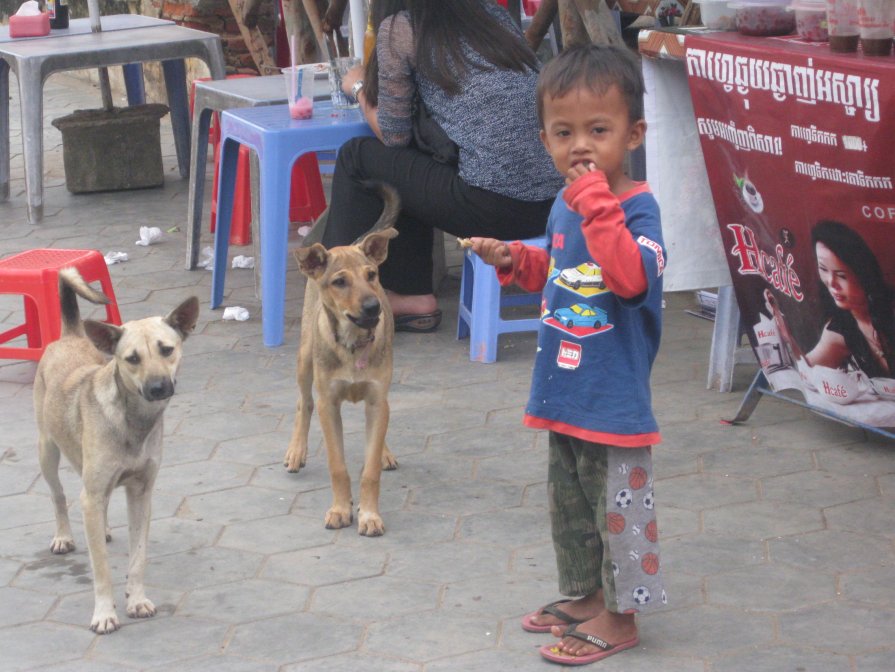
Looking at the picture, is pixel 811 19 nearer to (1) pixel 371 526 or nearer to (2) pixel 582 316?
(2) pixel 582 316

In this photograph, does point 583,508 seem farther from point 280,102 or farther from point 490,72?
point 280,102

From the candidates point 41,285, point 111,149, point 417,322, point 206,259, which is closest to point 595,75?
point 417,322

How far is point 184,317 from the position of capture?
3.57m

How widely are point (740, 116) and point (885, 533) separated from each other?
4.73 feet

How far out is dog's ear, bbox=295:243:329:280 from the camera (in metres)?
4.07

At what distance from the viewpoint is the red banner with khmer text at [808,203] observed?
3.84 metres

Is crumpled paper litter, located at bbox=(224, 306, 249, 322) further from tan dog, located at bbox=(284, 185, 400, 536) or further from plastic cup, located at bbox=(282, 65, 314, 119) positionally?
tan dog, located at bbox=(284, 185, 400, 536)

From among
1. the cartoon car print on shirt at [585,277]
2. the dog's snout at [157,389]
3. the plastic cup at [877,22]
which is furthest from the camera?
the plastic cup at [877,22]

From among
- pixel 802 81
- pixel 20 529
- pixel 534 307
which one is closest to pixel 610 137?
pixel 802 81

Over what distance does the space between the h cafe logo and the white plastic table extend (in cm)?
582

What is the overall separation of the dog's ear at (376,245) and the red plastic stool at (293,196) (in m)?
3.44

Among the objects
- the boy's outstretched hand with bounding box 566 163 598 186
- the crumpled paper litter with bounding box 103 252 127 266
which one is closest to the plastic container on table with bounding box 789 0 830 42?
the boy's outstretched hand with bounding box 566 163 598 186

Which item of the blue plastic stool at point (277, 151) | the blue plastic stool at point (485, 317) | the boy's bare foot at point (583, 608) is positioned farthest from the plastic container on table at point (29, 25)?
the boy's bare foot at point (583, 608)

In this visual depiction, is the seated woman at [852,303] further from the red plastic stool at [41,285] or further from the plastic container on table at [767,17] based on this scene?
the red plastic stool at [41,285]
